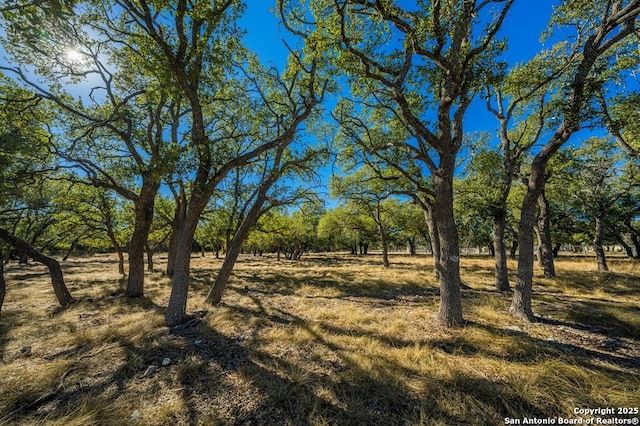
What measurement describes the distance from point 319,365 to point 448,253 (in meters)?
→ 3.92

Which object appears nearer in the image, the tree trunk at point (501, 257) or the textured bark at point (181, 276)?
the textured bark at point (181, 276)

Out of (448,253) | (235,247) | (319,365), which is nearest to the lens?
(319,365)

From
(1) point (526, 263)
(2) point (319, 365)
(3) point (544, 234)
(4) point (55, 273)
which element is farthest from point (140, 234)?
(3) point (544, 234)

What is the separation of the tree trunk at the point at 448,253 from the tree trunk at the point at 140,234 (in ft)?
32.7

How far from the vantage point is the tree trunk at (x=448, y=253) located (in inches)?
217

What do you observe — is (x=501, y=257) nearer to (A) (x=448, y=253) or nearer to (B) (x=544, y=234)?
(A) (x=448, y=253)

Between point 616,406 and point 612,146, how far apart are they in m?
17.4

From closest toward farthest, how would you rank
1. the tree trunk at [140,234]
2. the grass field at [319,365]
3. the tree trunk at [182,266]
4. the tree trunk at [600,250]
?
1. the grass field at [319,365]
2. the tree trunk at [182,266]
3. the tree trunk at [140,234]
4. the tree trunk at [600,250]

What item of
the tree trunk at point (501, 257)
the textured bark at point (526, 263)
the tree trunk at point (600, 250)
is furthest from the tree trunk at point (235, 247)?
the tree trunk at point (600, 250)

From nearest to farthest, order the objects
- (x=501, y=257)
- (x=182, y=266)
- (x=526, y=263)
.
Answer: (x=526, y=263) → (x=182, y=266) → (x=501, y=257)

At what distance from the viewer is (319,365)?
4047mm

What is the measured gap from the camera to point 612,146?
12805 millimetres

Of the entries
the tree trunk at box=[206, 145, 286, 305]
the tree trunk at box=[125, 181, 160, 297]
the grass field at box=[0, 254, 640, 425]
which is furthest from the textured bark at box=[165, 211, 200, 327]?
the tree trunk at box=[125, 181, 160, 297]

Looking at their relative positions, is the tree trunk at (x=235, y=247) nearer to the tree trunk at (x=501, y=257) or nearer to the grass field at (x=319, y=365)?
the grass field at (x=319, y=365)
